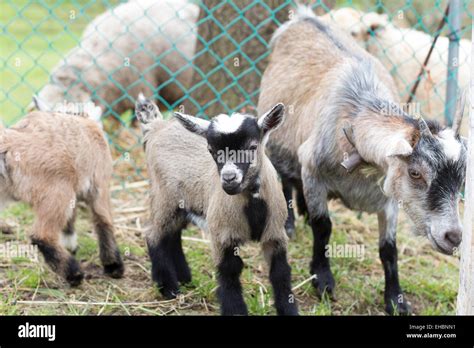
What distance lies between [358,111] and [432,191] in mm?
793

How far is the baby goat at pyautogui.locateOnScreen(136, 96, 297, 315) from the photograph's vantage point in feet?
12.3

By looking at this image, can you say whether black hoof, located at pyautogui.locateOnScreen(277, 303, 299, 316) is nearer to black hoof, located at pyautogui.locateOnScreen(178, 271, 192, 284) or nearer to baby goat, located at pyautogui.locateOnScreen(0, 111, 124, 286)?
black hoof, located at pyautogui.locateOnScreen(178, 271, 192, 284)

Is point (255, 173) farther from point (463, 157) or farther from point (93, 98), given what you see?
point (93, 98)

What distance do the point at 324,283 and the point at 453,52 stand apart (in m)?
2.09

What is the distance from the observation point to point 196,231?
18.4 feet

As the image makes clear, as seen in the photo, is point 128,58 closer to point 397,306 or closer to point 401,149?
point 397,306

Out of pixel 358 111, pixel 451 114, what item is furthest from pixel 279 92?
pixel 451 114

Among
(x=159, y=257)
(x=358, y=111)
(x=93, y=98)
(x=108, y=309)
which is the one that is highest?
(x=93, y=98)

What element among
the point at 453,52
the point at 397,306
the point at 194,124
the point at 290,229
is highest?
the point at 453,52

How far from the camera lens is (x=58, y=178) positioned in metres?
4.53

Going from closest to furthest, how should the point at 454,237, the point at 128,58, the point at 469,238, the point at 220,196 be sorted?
the point at 469,238, the point at 454,237, the point at 220,196, the point at 128,58

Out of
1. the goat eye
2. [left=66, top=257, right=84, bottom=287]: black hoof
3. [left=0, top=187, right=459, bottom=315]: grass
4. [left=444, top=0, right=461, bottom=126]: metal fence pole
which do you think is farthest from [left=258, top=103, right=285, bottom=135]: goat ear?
[left=444, top=0, right=461, bottom=126]: metal fence pole

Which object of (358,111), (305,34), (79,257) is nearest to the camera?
(358,111)

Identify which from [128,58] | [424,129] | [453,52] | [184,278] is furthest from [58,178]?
[453,52]
